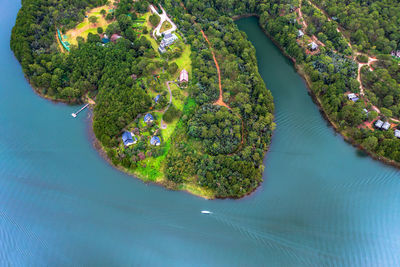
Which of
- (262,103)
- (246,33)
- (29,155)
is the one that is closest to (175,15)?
(246,33)

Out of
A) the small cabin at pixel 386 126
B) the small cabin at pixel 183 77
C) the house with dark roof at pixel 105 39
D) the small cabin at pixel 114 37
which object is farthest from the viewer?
the house with dark roof at pixel 105 39

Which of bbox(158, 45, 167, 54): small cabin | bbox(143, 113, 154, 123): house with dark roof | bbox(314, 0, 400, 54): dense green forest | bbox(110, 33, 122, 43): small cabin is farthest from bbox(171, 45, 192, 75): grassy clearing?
bbox(314, 0, 400, 54): dense green forest

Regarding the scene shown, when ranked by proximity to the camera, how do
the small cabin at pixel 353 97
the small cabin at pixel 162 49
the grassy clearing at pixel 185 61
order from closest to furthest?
the small cabin at pixel 353 97 < the grassy clearing at pixel 185 61 < the small cabin at pixel 162 49

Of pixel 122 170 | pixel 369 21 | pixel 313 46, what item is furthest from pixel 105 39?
pixel 369 21

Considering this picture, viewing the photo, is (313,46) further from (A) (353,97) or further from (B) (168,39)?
(B) (168,39)

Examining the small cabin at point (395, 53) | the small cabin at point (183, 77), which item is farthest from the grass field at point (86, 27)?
the small cabin at point (395, 53)

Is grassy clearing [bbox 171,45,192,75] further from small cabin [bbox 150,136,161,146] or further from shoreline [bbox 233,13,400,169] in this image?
shoreline [bbox 233,13,400,169]

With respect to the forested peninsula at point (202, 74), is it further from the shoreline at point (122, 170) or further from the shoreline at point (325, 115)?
the shoreline at point (122, 170)
